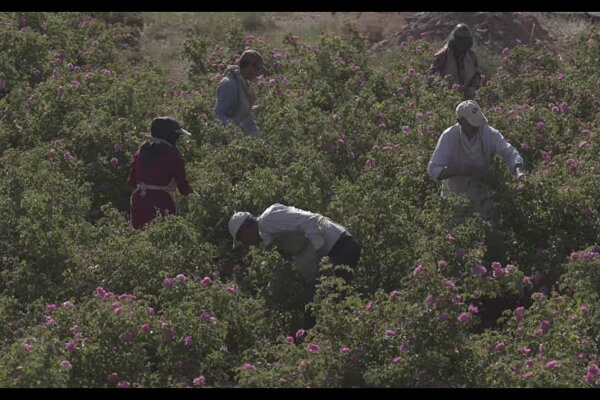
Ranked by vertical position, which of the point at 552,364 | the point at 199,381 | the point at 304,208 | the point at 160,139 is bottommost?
the point at 199,381

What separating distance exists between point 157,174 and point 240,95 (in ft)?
5.35

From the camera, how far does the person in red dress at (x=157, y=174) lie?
10.2 meters

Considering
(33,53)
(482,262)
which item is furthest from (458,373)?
(33,53)

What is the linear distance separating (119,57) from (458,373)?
7.57 meters

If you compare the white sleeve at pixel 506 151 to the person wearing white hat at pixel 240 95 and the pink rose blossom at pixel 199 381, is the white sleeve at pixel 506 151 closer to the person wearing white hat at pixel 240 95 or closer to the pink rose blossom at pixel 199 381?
the person wearing white hat at pixel 240 95

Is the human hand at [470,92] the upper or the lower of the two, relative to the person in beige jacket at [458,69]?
lower

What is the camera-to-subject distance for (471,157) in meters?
9.95

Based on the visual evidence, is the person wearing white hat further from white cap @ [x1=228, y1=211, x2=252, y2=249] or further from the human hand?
white cap @ [x1=228, y1=211, x2=252, y2=249]

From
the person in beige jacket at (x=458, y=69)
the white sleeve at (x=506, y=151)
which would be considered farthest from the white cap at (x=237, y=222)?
the person in beige jacket at (x=458, y=69)

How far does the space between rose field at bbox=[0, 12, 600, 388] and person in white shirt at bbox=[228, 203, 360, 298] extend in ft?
0.33

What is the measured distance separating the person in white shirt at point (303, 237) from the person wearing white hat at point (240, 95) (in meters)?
2.61

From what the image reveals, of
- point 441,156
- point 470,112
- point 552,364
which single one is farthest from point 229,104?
point 552,364

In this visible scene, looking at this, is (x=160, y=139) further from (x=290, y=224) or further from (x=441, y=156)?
(x=441, y=156)

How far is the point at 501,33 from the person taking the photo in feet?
52.3
